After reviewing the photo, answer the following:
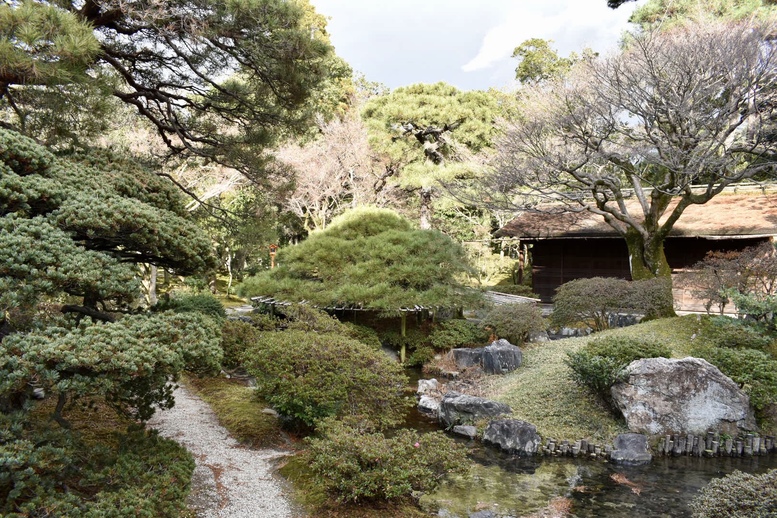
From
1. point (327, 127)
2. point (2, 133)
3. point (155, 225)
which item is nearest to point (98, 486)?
point (155, 225)

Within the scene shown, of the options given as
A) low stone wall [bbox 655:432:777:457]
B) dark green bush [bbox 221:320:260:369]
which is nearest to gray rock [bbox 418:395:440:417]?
dark green bush [bbox 221:320:260:369]

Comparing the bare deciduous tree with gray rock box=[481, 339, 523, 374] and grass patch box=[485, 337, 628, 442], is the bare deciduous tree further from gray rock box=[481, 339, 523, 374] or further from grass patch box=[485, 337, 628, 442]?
grass patch box=[485, 337, 628, 442]

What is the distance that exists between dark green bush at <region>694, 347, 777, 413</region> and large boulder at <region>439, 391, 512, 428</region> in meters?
3.51

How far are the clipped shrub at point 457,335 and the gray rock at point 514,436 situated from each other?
4.42 meters

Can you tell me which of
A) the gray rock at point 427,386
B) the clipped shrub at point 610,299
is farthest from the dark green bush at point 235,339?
the clipped shrub at point 610,299

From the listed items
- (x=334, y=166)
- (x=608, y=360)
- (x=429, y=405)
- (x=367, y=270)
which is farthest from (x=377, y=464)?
(x=334, y=166)

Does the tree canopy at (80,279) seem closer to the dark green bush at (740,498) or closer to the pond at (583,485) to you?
the pond at (583,485)

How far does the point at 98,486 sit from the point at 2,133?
8.86ft

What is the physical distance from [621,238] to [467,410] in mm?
12092

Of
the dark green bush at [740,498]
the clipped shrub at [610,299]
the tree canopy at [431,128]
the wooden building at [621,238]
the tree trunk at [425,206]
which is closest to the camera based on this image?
the dark green bush at [740,498]

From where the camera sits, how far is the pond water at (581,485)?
5.84 meters

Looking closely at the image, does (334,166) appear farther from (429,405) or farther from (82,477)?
(82,477)

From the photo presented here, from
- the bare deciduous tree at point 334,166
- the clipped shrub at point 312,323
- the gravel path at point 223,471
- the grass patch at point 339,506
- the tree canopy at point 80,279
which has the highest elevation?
the bare deciduous tree at point 334,166

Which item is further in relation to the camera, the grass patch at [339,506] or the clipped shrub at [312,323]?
the clipped shrub at [312,323]
